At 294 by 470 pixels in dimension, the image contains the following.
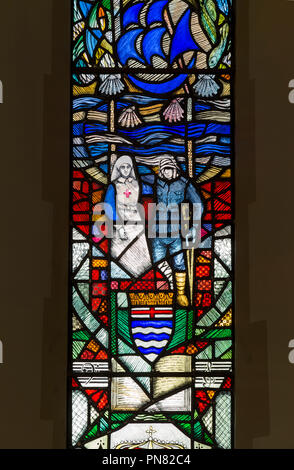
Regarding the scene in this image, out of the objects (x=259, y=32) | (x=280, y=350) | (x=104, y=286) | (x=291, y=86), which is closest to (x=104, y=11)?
(x=259, y=32)

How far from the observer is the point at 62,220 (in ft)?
15.6

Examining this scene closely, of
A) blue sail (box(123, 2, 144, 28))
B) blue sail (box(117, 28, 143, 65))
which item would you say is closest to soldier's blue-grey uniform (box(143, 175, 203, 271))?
blue sail (box(117, 28, 143, 65))

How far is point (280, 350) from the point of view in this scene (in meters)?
4.65

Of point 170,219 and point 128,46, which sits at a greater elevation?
point 128,46

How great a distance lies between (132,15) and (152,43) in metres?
0.24

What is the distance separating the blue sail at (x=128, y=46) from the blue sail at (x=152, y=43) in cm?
6

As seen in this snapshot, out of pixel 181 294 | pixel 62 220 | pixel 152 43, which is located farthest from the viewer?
pixel 152 43

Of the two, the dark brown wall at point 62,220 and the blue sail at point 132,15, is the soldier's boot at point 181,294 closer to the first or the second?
the dark brown wall at point 62,220

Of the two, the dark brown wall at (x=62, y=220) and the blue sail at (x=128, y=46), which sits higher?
the blue sail at (x=128, y=46)

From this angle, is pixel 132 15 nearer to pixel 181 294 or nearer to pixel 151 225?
pixel 151 225

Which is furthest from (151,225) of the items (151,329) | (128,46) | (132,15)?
(132,15)

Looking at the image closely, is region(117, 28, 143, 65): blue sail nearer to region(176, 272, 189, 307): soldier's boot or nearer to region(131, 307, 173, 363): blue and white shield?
region(176, 272, 189, 307): soldier's boot

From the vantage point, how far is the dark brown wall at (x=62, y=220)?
15.2ft


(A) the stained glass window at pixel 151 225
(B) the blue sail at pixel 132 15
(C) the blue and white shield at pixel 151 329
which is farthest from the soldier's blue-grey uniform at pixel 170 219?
(B) the blue sail at pixel 132 15
